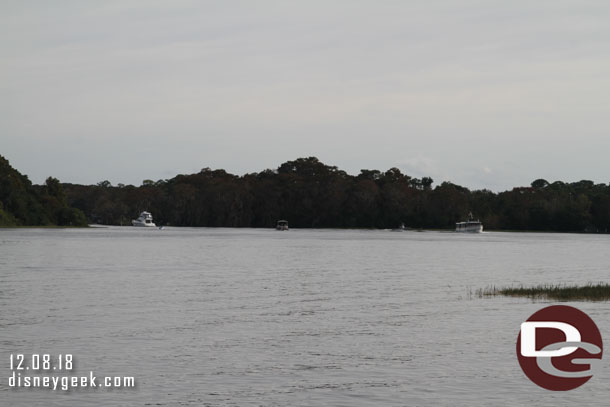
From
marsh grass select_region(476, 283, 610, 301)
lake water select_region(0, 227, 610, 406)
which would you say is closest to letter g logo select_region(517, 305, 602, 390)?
lake water select_region(0, 227, 610, 406)

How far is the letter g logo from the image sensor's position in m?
27.6

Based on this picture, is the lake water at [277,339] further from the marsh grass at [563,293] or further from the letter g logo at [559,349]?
the marsh grass at [563,293]

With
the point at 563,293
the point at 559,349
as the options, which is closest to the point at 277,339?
the point at 559,349

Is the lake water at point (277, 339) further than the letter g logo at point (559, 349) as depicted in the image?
No

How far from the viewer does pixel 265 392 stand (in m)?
25.0

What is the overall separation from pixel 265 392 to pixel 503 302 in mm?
28803

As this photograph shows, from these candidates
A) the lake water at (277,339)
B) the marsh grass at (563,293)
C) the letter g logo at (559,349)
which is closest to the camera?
the lake water at (277,339)

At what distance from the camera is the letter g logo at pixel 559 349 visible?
2762 centimetres

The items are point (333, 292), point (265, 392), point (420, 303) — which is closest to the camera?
point (265, 392)

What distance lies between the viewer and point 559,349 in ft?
104

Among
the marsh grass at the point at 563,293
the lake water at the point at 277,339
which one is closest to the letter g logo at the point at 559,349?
the lake water at the point at 277,339

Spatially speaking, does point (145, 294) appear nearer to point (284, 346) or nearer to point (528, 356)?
point (284, 346)

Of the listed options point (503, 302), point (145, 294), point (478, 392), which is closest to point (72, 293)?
point (145, 294)

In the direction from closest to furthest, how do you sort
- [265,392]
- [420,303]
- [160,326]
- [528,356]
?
[265,392], [528,356], [160,326], [420,303]
